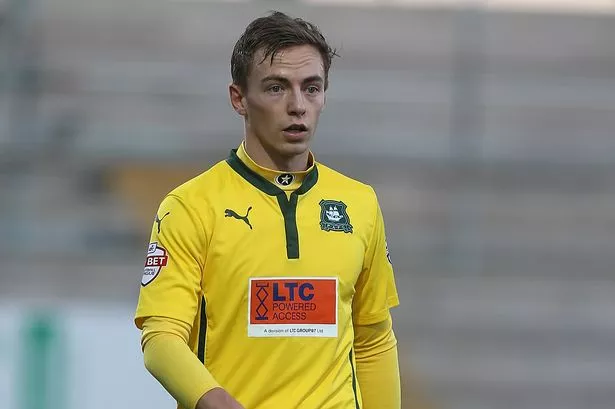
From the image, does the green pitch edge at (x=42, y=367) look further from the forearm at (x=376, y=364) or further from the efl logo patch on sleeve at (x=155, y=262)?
the efl logo patch on sleeve at (x=155, y=262)

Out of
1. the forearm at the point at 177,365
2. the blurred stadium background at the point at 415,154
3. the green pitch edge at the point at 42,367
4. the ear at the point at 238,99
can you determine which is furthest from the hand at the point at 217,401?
the blurred stadium background at the point at 415,154

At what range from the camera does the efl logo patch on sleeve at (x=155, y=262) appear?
7.69 ft

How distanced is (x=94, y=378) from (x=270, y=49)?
2704mm

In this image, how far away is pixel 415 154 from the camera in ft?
22.5

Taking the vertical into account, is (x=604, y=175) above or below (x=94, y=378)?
above

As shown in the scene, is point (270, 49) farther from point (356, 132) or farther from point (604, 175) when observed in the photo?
point (604, 175)

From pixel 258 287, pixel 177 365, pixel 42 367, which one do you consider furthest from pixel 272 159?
pixel 42 367

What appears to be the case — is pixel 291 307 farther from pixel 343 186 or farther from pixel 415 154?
pixel 415 154

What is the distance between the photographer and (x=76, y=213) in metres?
6.36

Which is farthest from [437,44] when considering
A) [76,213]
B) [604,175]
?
[76,213]

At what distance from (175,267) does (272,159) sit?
1.05 ft

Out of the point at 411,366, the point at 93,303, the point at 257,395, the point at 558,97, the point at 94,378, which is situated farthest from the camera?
the point at 558,97

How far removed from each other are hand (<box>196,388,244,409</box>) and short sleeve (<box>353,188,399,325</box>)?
478 millimetres

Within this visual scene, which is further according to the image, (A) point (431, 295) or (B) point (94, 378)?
(A) point (431, 295)
